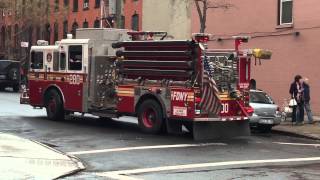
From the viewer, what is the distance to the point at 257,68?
27.7 m

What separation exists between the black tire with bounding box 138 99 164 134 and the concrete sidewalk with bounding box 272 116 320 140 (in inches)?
182

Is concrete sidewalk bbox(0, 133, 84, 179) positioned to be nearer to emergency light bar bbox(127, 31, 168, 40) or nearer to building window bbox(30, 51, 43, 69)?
emergency light bar bbox(127, 31, 168, 40)

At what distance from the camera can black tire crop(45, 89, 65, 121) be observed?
19.5 m

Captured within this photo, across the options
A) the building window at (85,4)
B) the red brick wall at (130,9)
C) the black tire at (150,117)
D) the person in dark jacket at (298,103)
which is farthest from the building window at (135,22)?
the black tire at (150,117)

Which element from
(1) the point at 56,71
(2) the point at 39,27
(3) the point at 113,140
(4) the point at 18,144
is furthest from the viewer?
(2) the point at 39,27

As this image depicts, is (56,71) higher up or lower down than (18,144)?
higher up

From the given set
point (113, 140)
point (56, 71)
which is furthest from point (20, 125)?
point (113, 140)

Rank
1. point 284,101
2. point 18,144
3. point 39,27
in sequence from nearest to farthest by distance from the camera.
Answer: point 18,144, point 284,101, point 39,27

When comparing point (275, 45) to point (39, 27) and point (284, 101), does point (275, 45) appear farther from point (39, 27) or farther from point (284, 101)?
point (39, 27)

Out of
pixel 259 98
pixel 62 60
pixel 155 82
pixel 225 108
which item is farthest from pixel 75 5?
pixel 225 108

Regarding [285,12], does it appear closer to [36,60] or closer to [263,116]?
[263,116]

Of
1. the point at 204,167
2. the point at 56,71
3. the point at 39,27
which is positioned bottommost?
the point at 204,167

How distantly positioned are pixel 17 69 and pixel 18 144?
29.3 m

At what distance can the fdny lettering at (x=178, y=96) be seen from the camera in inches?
610
